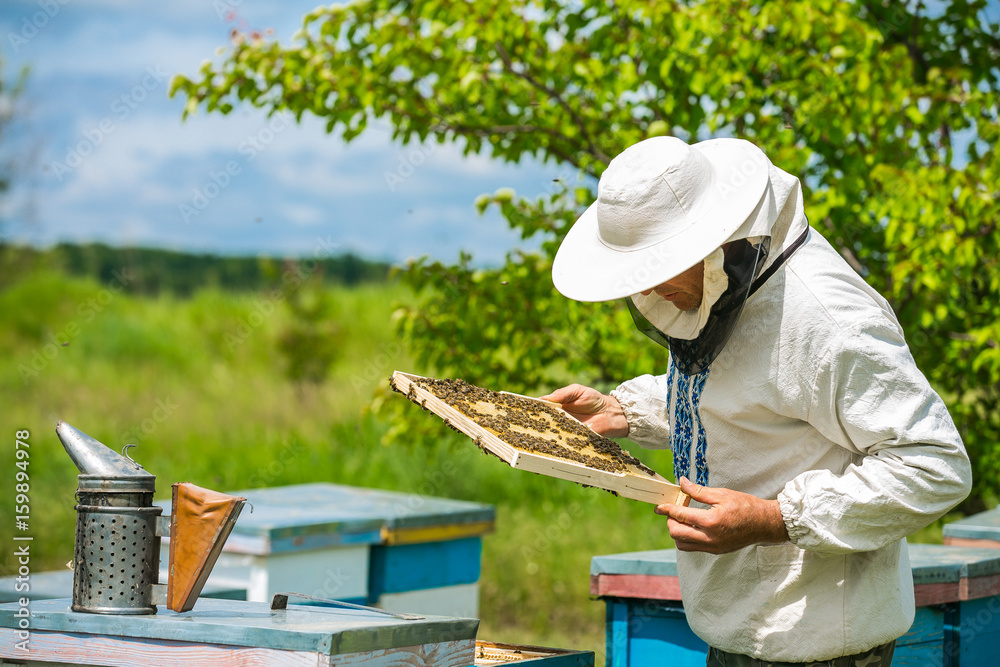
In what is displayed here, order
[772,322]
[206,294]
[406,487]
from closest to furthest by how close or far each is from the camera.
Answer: [772,322], [406,487], [206,294]

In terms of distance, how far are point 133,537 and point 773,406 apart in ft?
4.56

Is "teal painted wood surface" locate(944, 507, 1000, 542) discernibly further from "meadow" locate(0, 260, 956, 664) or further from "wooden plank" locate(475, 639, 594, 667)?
"meadow" locate(0, 260, 956, 664)

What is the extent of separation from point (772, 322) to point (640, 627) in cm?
138

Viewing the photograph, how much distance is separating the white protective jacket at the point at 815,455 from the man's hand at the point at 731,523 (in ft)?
0.12

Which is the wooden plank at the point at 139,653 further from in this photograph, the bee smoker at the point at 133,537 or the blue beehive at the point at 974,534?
the blue beehive at the point at 974,534

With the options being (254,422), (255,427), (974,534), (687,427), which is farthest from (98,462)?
(254,422)

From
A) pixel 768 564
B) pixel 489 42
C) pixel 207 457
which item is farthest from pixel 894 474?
pixel 207 457

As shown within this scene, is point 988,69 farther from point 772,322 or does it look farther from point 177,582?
point 177,582

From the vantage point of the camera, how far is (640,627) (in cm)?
289

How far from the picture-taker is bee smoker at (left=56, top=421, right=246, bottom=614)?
1961 mm

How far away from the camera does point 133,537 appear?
2014 mm

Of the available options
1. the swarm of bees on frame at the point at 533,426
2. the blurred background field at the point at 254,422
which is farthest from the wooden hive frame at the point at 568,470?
the blurred background field at the point at 254,422

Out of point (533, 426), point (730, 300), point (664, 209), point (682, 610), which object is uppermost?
point (664, 209)

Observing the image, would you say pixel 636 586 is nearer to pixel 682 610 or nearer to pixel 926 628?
pixel 682 610
